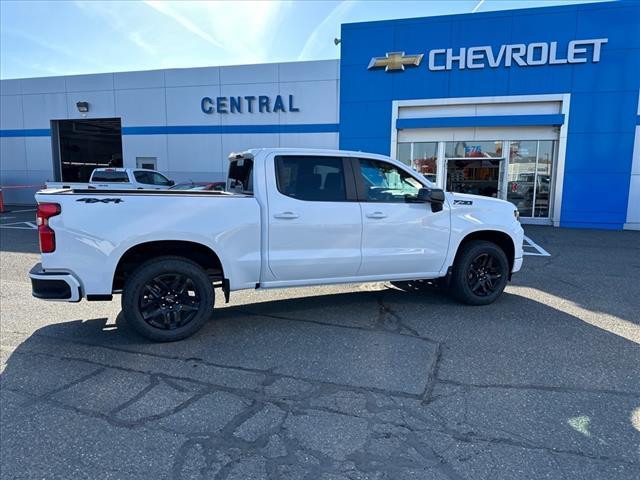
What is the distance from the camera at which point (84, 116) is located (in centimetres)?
2050

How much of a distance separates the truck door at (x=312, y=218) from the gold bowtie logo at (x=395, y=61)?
12.6 meters

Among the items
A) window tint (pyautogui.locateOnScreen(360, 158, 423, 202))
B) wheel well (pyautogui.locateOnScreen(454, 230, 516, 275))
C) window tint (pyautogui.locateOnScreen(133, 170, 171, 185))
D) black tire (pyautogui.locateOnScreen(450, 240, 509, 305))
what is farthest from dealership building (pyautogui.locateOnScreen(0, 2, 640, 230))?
window tint (pyautogui.locateOnScreen(360, 158, 423, 202))

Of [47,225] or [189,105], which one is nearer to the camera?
[47,225]

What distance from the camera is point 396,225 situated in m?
5.29

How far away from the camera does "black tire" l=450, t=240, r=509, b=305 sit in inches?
225

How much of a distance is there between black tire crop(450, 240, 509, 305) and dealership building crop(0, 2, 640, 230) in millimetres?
11271

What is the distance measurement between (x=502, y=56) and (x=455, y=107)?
7.19ft

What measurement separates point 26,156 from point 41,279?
2141 cm

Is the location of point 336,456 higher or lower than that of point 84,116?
lower

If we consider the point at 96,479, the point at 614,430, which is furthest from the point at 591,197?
the point at 96,479

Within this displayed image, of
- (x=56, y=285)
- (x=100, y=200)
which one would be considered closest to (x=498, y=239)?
(x=100, y=200)

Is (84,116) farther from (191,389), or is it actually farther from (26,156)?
(191,389)

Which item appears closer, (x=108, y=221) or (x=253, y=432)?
(x=253, y=432)

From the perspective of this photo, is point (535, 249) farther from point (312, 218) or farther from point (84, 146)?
point (84, 146)
